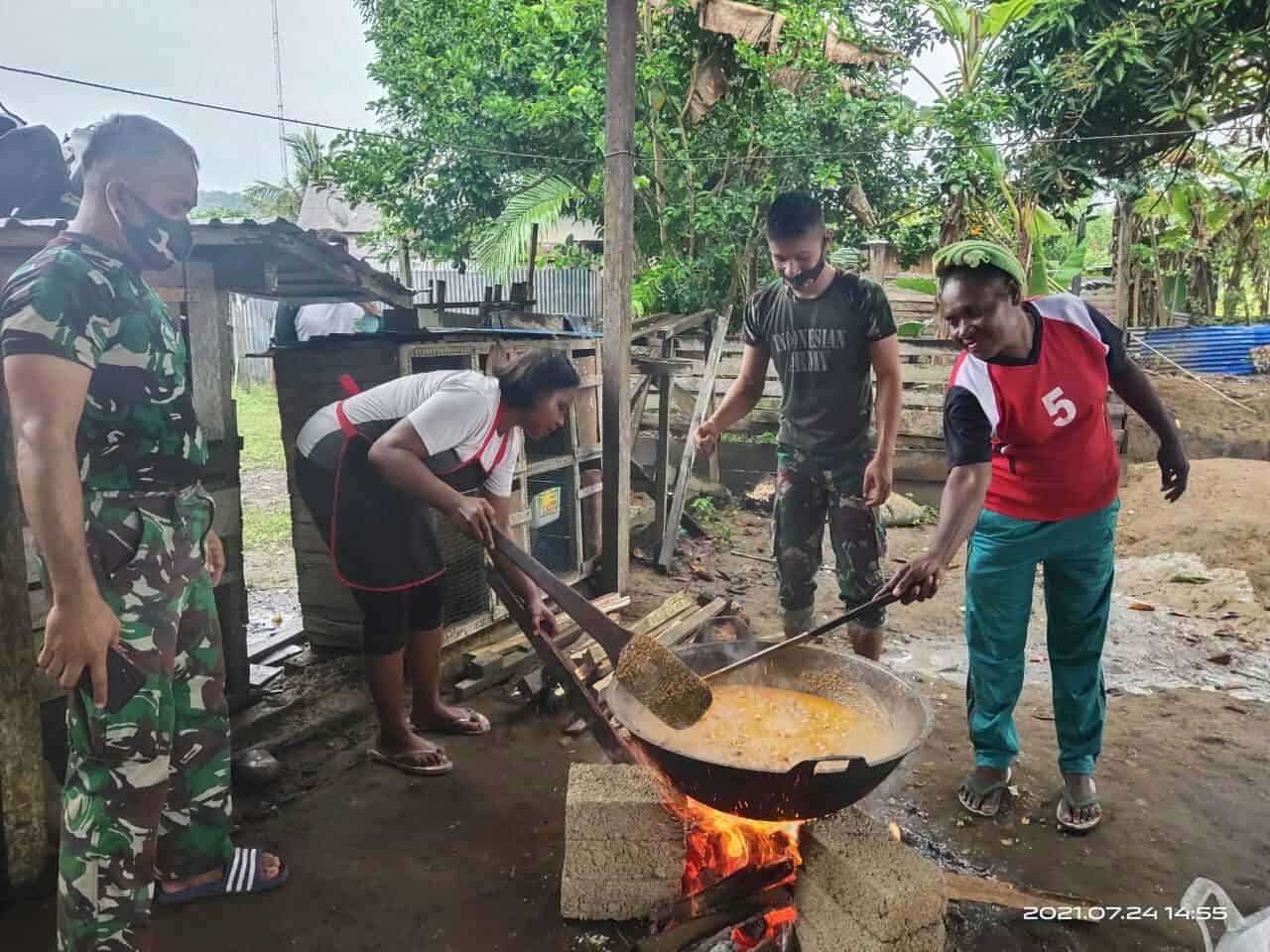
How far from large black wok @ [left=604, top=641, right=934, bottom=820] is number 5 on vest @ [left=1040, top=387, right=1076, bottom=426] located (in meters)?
1.08

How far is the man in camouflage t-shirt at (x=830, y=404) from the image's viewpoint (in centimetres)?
365

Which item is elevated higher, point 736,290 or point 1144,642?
point 736,290

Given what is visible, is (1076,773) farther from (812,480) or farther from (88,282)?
(88,282)

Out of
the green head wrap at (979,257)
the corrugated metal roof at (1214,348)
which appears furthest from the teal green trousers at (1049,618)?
the corrugated metal roof at (1214,348)

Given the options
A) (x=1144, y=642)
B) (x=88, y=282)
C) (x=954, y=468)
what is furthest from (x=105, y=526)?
(x=1144, y=642)

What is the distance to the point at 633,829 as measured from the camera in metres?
2.57

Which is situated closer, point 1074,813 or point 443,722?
point 1074,813

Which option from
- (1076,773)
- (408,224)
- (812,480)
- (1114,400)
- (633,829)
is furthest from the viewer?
(408,224)

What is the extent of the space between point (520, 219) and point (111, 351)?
8428 millimetres

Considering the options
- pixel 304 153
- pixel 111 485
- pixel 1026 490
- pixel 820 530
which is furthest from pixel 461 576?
pixel 304 153

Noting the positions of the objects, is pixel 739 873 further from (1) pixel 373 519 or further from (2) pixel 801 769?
(1) pixel 373 519

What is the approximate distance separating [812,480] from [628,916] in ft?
6.72

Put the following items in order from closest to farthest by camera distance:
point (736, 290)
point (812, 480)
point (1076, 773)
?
1. point (1076, 773)
2. point (812, 480)
3. point (736, 290)

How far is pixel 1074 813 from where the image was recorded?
318cm
